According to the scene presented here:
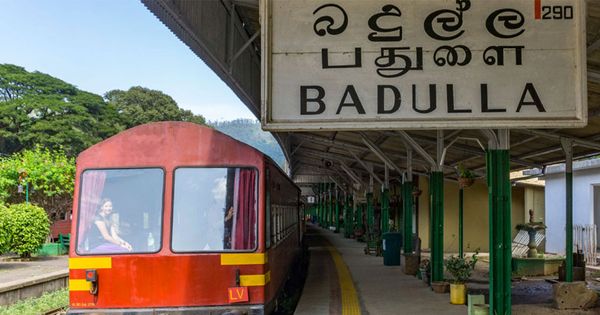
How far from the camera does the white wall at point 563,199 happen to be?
20.2 metres

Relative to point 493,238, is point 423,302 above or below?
below

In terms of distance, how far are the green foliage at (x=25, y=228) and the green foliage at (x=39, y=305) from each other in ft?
20.1

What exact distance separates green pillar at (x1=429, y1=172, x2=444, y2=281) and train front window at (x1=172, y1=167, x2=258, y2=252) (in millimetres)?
6654

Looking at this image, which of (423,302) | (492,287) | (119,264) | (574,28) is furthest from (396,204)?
(574,28)

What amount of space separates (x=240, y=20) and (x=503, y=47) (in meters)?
7.61

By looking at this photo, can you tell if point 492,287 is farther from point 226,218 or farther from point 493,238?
point 226,218

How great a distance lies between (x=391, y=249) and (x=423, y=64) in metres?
14.4

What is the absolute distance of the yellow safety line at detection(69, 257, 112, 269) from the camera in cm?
643

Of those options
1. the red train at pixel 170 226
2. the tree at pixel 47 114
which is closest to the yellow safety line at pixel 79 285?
the red train at pixel 170 226

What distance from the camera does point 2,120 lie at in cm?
4219

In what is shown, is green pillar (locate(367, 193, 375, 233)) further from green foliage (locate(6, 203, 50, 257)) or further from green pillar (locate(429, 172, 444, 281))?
green pillar (locate(429, 172, 444, 281))

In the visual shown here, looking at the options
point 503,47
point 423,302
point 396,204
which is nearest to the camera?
point 503,47

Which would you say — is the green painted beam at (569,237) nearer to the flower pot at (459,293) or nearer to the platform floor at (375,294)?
the platform floor at (375,294)

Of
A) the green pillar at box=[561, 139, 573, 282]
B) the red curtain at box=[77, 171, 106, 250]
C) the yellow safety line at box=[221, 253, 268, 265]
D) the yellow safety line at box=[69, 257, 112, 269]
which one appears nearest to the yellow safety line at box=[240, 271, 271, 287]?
the yellow safety line at box=[221, 253, 268, 265]
